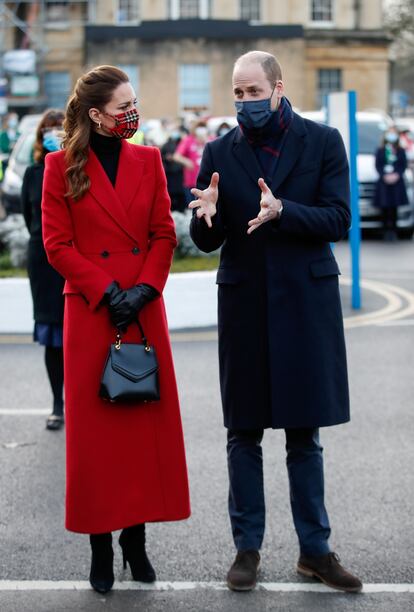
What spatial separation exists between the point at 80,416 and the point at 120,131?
3.68 ft

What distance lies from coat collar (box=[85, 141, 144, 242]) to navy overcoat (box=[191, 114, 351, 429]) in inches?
10.2

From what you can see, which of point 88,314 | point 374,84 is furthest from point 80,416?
point 374,84

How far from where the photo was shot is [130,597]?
481cm

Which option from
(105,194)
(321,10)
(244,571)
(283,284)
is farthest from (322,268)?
(321,10)

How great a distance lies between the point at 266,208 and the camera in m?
4.57

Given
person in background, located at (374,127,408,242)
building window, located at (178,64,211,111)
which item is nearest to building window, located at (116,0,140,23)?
building window, located at (178,64,211,111)

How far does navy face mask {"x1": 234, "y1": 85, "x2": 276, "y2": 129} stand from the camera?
4676 mm

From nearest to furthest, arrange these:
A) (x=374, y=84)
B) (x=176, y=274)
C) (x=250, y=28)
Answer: (x=176, y=274)
(x=250, y=28)
(x=374, y=84)

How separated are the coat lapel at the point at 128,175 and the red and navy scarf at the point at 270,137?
1.48 feet

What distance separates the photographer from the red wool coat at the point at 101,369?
4801 millimetres

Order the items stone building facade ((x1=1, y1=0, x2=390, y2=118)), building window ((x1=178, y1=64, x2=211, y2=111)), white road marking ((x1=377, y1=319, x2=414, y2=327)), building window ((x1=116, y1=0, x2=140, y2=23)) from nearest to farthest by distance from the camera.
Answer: white road marking ((x1=377, y1=319, x2=414, y2=327))
stone building facade ((x1=1, y1=0, x2=390, y2=118))
building window ((x1=178, y1=64, x2=211, y2=111))
building window ((x1=116, y1=0, x2=140, y2=23))

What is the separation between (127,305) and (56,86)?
44311 mm

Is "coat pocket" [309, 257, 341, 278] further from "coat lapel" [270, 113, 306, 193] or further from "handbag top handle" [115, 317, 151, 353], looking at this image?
"handbag top handle" [115, 317, 151, 353]

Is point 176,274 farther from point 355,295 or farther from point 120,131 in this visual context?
point 120,131
